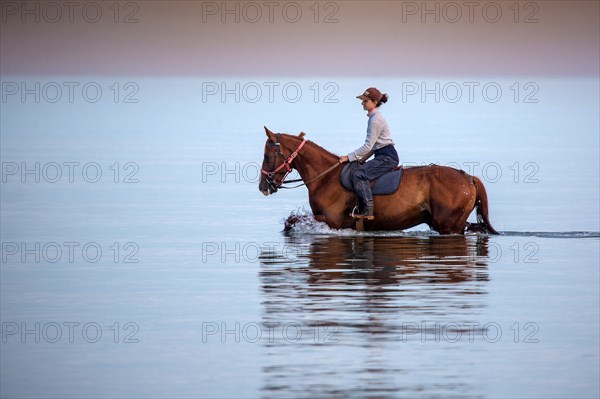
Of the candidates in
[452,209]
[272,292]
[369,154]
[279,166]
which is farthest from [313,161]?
[272,292]

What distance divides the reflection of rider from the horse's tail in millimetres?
1061

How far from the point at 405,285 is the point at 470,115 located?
138 feet

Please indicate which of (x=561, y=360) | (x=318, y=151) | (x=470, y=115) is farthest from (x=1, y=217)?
(x=470, y=115)

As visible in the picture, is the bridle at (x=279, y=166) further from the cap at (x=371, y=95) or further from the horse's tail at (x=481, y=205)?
the horse's tail at (x=481, y=205)

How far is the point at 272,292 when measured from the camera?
655 inches

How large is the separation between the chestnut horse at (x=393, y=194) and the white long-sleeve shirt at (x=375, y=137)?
36 cm

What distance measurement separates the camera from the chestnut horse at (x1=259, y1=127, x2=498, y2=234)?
2006 cm

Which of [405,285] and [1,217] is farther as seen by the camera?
[1,217]

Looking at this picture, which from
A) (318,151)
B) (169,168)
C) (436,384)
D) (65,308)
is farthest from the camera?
(169,168)

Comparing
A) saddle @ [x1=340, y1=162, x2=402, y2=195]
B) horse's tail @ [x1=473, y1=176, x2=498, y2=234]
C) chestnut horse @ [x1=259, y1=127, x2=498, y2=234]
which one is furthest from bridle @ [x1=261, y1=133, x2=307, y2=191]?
horse's tail @ [x1=473, y1=176, x2=498, y2=234]

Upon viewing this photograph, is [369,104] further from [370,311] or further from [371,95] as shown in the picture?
[370,311]

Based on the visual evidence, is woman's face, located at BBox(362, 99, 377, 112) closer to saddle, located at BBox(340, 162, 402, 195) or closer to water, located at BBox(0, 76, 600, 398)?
saddle, located at BBox(340, 162, 402, 195)

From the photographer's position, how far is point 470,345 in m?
14.1

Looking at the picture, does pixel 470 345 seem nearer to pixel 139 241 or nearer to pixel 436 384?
pixel 436 384
